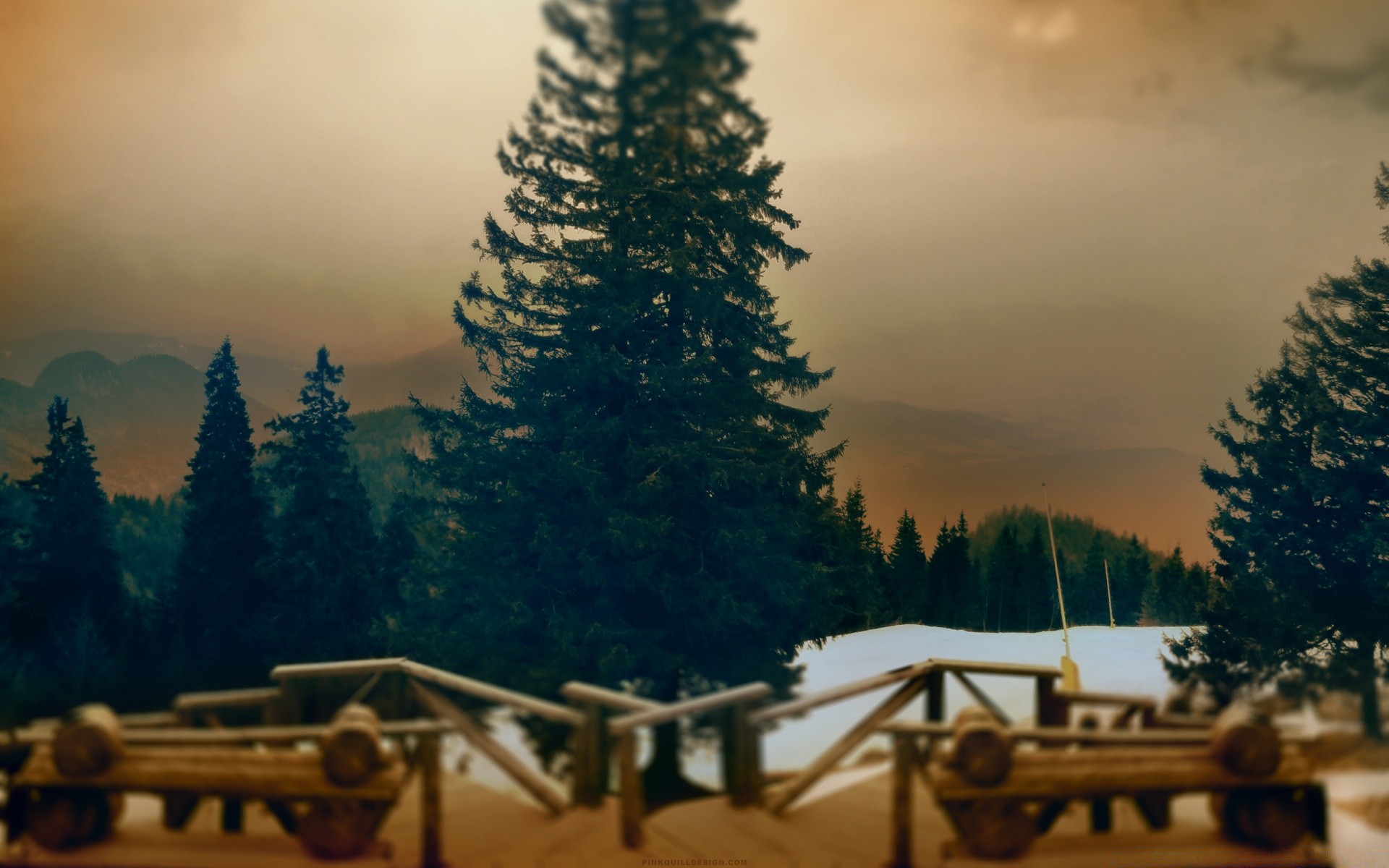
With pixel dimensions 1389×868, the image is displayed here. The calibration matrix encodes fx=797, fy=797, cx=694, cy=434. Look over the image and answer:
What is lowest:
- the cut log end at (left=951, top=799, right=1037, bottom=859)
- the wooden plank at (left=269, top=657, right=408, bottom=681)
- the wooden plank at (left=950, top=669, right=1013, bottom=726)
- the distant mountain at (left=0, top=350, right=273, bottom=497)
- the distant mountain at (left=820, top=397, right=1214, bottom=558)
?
the cut log end at (left=951, top=799, right=1037, bottom=859)

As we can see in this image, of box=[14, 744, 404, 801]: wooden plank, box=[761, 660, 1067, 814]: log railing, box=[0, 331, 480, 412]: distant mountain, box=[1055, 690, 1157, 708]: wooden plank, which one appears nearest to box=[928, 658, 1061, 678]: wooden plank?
box=[761, 660, 1067, 814]: log railing

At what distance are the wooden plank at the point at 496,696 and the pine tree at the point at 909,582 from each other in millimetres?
4270

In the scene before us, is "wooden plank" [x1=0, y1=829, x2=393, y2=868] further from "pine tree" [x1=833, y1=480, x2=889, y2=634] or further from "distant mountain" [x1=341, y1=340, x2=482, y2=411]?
"pine tree" [x1=833, y1=480, x2=889, y2=634]

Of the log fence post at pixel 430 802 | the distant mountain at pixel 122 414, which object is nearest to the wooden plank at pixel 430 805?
the log fence post at pixel 430 802

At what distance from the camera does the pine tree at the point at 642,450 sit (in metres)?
6.47

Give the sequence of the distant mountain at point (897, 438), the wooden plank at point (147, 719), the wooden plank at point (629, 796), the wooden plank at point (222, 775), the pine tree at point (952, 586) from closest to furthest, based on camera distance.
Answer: the wooden plank at point (222, 775), the wooden plank at point (629, 796), the wooden plank at point (147, 719), the distant mountain at point (897, 438), the pine tree at point (952, 586)

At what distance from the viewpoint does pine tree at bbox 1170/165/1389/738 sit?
809cm

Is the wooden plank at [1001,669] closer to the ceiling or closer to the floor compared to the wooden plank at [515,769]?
closer to the ceiling

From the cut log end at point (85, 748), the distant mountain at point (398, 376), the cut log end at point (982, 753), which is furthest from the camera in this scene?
the distant mountain at point (398, 376)

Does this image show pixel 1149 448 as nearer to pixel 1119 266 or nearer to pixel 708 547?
pixel 1119 266

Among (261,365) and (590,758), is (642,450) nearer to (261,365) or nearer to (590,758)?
(261,365)

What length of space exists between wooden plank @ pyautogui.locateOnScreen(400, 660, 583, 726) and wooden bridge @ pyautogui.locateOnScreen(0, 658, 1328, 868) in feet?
0.05

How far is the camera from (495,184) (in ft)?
14.9

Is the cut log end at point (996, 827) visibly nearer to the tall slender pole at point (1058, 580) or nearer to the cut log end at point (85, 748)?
the tall slender pole at point (1058, 580)
